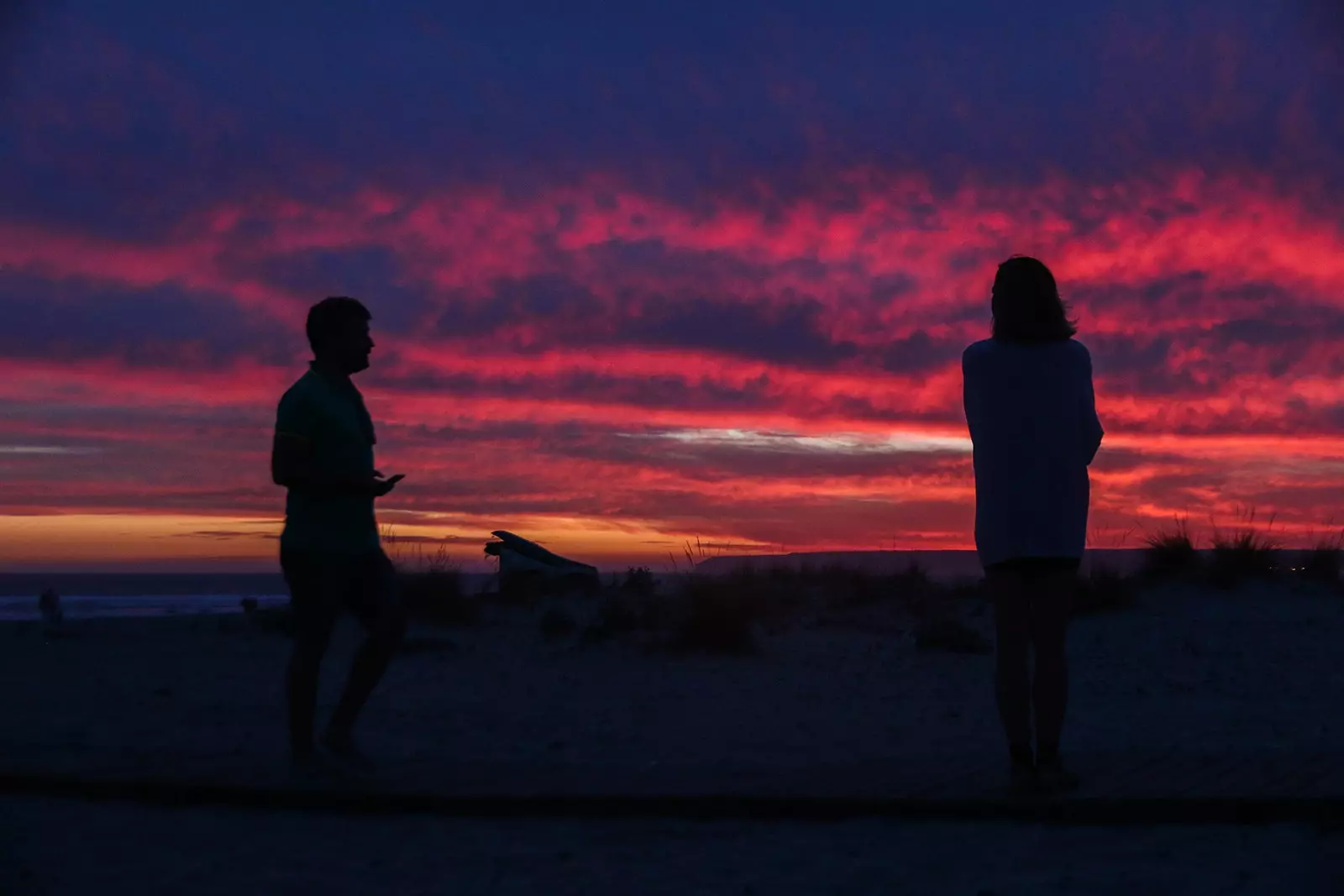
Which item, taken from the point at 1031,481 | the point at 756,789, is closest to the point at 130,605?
the point at 756,789

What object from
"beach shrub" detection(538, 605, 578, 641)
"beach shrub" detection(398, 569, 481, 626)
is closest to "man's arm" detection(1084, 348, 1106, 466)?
"beach shrub" detection(538, 605, 578, 641)

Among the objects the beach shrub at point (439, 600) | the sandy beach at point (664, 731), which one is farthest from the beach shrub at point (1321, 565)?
the beach shrub at point (439, 600)

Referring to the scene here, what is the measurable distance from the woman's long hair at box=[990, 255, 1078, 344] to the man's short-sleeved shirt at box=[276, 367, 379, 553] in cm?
250

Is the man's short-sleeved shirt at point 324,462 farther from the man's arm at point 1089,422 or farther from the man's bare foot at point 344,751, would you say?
the man's arm at point 1089,422

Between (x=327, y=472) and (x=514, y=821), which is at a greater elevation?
(x=327, y=472)

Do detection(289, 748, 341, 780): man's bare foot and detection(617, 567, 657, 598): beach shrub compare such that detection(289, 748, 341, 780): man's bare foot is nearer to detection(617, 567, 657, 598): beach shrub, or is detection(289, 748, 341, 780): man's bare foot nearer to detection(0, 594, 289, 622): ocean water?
detection(617, 567, 657, 598): beach shrub

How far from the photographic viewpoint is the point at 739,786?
16.1 feet

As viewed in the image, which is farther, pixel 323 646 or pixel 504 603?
pixel 504 603

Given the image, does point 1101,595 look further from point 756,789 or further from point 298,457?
point 298,457

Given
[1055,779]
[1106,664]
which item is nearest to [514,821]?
[1055,779]

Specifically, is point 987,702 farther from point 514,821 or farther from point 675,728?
point 514,821

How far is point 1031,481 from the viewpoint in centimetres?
455

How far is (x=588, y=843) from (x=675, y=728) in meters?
3.26

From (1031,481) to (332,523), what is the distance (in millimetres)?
2612
